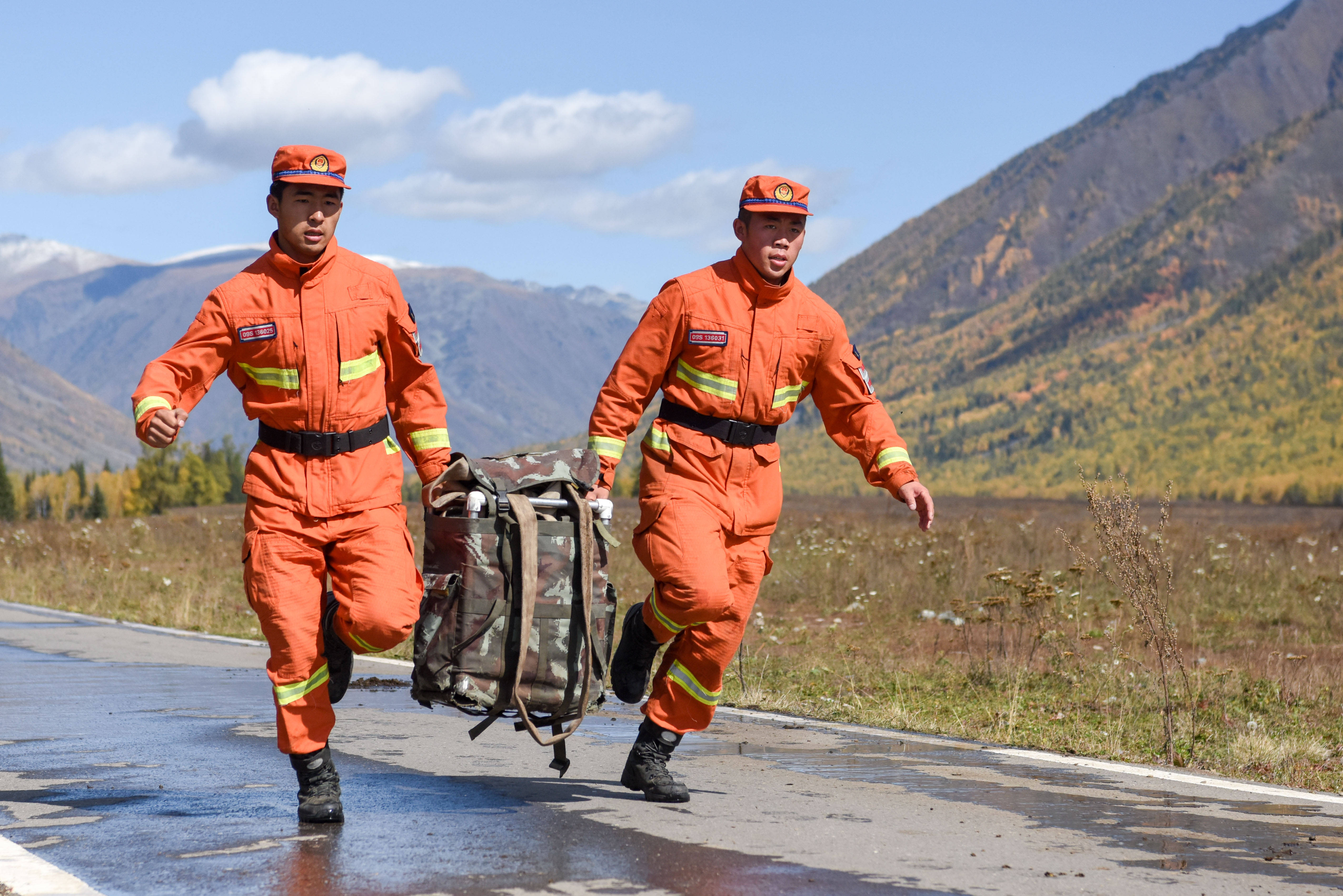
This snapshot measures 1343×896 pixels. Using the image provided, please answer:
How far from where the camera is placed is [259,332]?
571cm

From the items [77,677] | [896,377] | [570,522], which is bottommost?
[77,677]

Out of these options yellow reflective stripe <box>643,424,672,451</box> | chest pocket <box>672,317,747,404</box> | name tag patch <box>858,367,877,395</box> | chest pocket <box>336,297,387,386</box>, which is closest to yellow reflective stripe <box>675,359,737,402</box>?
chest pocket <box>672,317,747,404</box>

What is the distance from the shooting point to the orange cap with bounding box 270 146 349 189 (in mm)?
5746

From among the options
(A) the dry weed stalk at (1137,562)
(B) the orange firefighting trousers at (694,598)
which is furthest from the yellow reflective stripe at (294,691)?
(A) the dry weed stalk at (1137,562)

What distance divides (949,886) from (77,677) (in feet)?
22.8

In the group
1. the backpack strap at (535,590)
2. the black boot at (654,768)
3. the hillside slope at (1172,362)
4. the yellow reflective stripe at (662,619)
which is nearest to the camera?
the backpack strap at (535,590)

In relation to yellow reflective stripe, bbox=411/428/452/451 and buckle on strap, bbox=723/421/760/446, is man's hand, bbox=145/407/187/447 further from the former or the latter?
buckle on strap, bbox=723/421/760/446

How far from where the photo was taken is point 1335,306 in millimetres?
82438

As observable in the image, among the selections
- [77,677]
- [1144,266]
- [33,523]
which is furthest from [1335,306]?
[77,677]

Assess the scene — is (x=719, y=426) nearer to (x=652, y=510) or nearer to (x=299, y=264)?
(x=652, y=510)

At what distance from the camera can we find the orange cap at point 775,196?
20.8 ft

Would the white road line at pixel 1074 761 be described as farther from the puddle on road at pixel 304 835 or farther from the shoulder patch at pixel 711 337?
the shoulder patch at pixel 711 337

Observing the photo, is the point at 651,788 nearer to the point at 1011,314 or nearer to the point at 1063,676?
the point at 1063,676

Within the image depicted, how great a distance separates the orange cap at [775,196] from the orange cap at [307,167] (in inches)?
61.6
